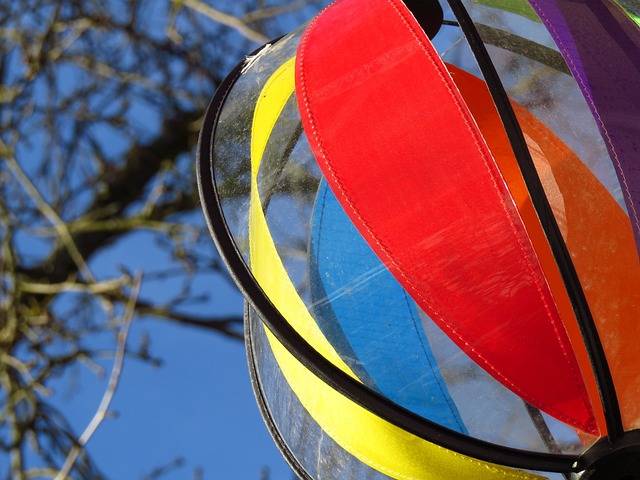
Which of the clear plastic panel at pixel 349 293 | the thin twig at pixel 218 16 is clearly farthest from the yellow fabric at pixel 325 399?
the thin twig at pixel 218 16

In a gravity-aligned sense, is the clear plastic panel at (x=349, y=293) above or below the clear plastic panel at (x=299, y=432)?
above

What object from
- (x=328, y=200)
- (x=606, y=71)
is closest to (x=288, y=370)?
(x=328, y=200)

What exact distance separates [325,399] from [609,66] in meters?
0.55

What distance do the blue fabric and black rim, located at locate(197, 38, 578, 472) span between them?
29 mm

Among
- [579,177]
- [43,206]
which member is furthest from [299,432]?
[43,206]

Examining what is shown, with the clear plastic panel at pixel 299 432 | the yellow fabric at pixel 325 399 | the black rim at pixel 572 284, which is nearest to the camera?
the black rim at pixel 572 284

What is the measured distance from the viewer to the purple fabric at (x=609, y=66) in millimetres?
1034

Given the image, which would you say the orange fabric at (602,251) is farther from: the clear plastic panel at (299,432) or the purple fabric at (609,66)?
the clear plastic panel at (299,432)

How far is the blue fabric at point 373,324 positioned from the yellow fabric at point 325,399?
0.08 feet

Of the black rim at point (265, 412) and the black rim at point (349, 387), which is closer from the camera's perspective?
the black rim at point (349, 387)

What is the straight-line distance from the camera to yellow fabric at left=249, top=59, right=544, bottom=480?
3.49 ft

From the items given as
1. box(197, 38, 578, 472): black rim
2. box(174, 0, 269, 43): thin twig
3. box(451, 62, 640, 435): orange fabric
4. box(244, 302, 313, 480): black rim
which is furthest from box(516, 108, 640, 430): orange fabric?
box(174, 0, 269, 43): thin twig

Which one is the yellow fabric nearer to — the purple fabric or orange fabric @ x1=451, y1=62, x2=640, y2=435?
orange fabric @ x1=451, y1=62, x2=640, y2=435

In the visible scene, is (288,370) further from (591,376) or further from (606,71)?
(606,71)
